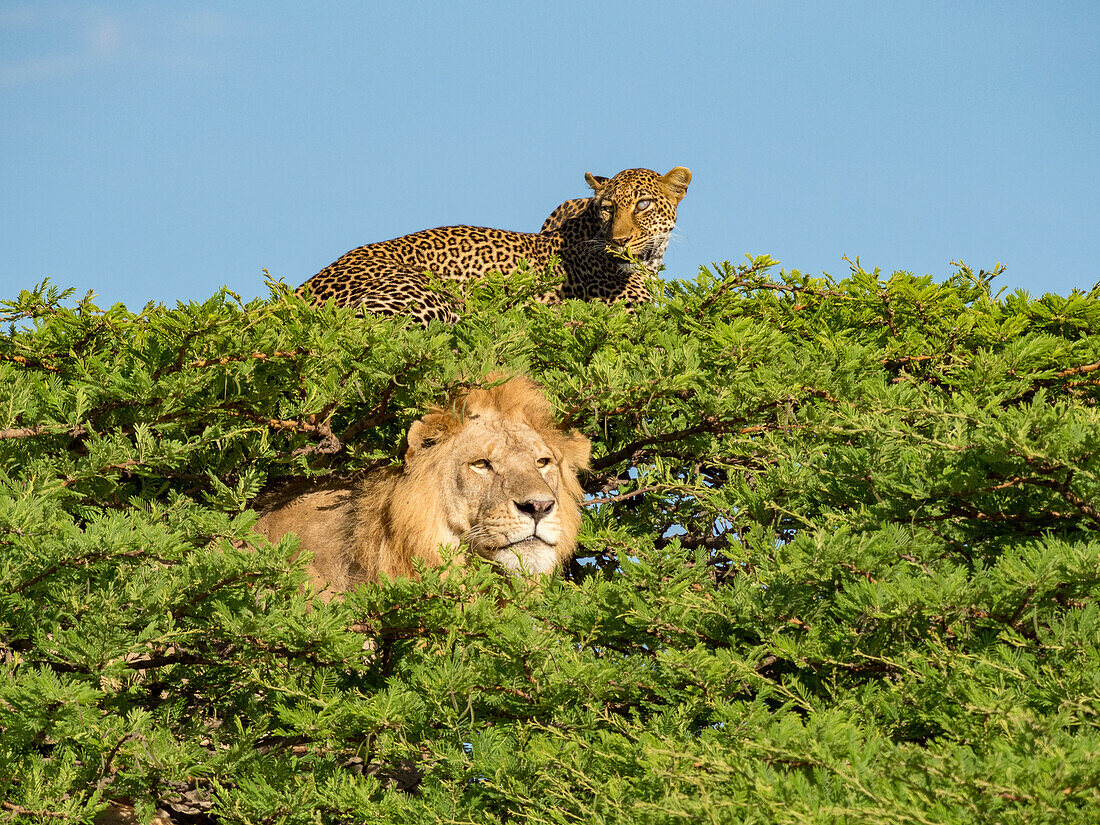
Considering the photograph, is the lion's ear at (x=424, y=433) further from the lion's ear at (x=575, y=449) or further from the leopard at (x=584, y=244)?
the leopard at (x=584, y=244)

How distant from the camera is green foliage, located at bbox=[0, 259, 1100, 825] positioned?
4.54 meters

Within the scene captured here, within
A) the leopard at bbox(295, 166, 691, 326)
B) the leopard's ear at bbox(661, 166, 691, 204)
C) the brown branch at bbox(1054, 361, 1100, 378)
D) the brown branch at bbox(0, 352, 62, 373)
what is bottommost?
the brown branch at bbox(0, 352, 62, 373)

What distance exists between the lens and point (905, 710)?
4.89 metres

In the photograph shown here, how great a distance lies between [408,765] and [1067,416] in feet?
11.7

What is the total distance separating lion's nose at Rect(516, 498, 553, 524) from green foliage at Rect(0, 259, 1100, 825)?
345 millimetres

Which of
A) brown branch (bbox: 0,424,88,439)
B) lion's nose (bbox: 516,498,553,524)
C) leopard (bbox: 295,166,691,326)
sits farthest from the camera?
leopard (bbox: 295,166,691,326)

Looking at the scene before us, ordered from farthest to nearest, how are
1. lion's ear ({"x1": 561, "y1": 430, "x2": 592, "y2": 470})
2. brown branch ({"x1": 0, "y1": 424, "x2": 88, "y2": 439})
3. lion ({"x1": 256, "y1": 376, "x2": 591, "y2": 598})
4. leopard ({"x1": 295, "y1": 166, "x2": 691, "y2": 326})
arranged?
leopard ({"x1": 295, "y1": 166, "x2": 691, "y2": 326}) < lion's ear ({"x1": 561, "y1": 430, "x2": 592, "y2": 470}) < lion ({"x1": 256, "y1": 376, "x2": 591, "y2": 598}) < brown branch ({"x1": 0, "y1": 424, "x2": 88, "y2": 439})

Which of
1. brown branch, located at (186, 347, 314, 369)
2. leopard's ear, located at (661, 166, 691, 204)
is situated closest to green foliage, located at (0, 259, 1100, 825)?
brown branch, located at (186, 347, 314, 369)

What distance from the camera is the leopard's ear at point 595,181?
597 inches

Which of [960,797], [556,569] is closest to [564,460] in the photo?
[556,569]

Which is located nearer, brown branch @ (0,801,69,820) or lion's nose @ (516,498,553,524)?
brown branch @ (0,801,69,820)

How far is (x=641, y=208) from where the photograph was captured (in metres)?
14.6

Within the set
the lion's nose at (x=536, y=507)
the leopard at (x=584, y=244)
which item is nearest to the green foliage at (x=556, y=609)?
the lion's nose at (x=536, y=507)

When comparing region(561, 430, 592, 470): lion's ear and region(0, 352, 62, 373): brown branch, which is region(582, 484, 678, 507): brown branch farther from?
region(0, 352, 62, 373): brown branch
